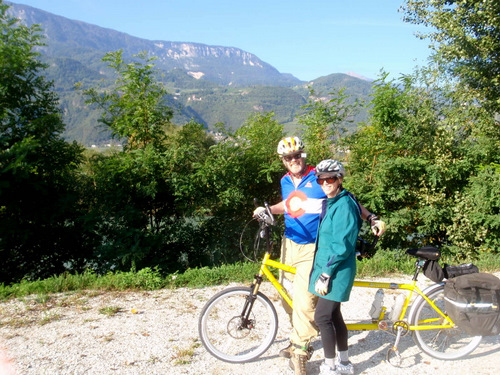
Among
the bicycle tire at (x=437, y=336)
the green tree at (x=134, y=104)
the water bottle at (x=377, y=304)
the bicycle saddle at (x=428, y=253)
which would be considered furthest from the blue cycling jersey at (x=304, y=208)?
the green tree at (x=134, y=104)

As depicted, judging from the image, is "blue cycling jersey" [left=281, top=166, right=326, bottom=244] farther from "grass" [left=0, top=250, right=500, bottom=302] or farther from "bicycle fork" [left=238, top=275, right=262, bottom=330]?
"grass" [left=0, top=250, right=500, bottom=302]

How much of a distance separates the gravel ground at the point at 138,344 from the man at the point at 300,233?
39 cm

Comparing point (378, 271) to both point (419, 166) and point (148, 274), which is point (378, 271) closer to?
point (148, 274)

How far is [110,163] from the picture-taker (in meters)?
9.34

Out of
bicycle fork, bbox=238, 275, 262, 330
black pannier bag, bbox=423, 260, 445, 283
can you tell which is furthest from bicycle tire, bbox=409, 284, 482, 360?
bicycle fork, bbox=238, 275, 262, 330

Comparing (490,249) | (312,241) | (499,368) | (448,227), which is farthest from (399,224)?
(312,241)

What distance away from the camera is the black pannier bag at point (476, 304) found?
3.56m

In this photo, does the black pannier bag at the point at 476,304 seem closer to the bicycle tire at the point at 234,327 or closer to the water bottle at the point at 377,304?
the water bottle at the point at 377,304

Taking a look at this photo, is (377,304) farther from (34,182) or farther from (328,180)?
(34,182)

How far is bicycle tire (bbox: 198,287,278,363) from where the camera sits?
3.70 m

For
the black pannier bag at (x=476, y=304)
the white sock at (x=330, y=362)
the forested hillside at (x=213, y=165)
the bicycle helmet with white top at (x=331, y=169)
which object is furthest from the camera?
the forested hillside at (x=213, y=165)

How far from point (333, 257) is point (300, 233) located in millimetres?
613

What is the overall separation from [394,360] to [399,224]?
642 cm

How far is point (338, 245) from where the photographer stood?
3148 millimetres
